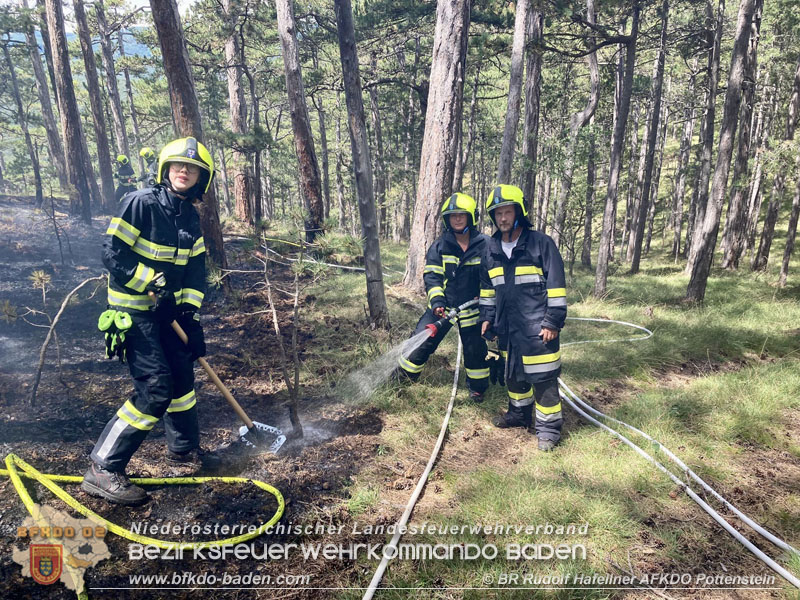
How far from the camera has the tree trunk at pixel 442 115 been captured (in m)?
7.26

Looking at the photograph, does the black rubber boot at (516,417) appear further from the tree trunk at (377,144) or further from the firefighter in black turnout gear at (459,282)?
the tree trunk at (377,144)

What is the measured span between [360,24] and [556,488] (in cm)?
1544

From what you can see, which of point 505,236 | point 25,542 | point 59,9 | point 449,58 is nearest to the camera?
point 25,542

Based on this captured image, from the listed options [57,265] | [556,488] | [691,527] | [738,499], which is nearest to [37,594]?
[556,488]

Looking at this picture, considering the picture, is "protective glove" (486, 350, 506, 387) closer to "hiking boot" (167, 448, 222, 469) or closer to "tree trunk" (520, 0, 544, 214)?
"hiking boot" (167, 448, 222, 469)

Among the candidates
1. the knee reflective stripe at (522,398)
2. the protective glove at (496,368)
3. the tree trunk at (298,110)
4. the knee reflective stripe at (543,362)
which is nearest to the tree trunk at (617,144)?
the protective glove at (496,368)

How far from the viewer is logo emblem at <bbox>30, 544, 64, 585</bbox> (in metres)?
2.45

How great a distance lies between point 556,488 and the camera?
136 inches

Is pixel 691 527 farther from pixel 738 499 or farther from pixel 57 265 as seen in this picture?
pixel 57 265

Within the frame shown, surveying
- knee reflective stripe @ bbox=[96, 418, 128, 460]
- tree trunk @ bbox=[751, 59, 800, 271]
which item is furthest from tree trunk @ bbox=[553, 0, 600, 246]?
knee reflective stripe @ bbox=[96, 418, 128, 460]

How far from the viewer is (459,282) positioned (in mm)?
5297

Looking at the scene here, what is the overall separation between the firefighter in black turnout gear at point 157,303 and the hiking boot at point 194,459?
1cm

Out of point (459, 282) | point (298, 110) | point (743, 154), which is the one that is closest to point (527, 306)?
point (459, 282)

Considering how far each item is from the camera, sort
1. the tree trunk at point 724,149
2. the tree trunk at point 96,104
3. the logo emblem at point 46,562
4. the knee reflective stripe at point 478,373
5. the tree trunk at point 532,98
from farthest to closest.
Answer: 1. the tree trunk at point 96,104
2. the tree trunk at point 532,98
3. the tree trunk at point 724,149
4. the knee reflective stripe at point 478,373
5. the logo emblem at point 46,562
